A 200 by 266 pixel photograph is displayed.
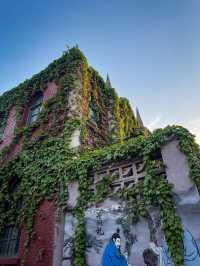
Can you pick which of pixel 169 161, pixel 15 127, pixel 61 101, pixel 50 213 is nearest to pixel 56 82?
pixel 61 101

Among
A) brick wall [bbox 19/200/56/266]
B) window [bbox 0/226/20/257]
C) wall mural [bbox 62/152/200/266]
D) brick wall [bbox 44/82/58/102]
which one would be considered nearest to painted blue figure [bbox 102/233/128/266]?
wall mural [bbox 62/152/200/266]

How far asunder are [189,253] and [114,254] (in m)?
1.76

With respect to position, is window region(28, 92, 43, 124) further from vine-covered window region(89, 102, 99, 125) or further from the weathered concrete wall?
the weathered concrete wall

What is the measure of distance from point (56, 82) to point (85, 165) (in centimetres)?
578

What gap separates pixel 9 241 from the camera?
28.2 feet

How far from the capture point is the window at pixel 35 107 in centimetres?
1221

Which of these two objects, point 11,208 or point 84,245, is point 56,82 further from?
point 84,245

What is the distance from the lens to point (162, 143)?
631 centimetres

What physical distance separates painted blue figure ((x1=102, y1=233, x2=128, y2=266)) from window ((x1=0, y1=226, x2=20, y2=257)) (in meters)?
3.85

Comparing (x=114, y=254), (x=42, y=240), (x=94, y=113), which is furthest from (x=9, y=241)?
(x=94, y=113)

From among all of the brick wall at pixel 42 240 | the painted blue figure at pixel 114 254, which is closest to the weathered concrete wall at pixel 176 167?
the painted blue figure at pixel 114 254

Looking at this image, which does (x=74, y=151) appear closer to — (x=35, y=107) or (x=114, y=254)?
(x=114, y=254)

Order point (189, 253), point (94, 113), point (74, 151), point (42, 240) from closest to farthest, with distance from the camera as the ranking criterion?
point (189, 253) → point (42, 240) → point (74, 151) → point (94, 113)

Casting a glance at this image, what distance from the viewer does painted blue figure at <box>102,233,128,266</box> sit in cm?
576
